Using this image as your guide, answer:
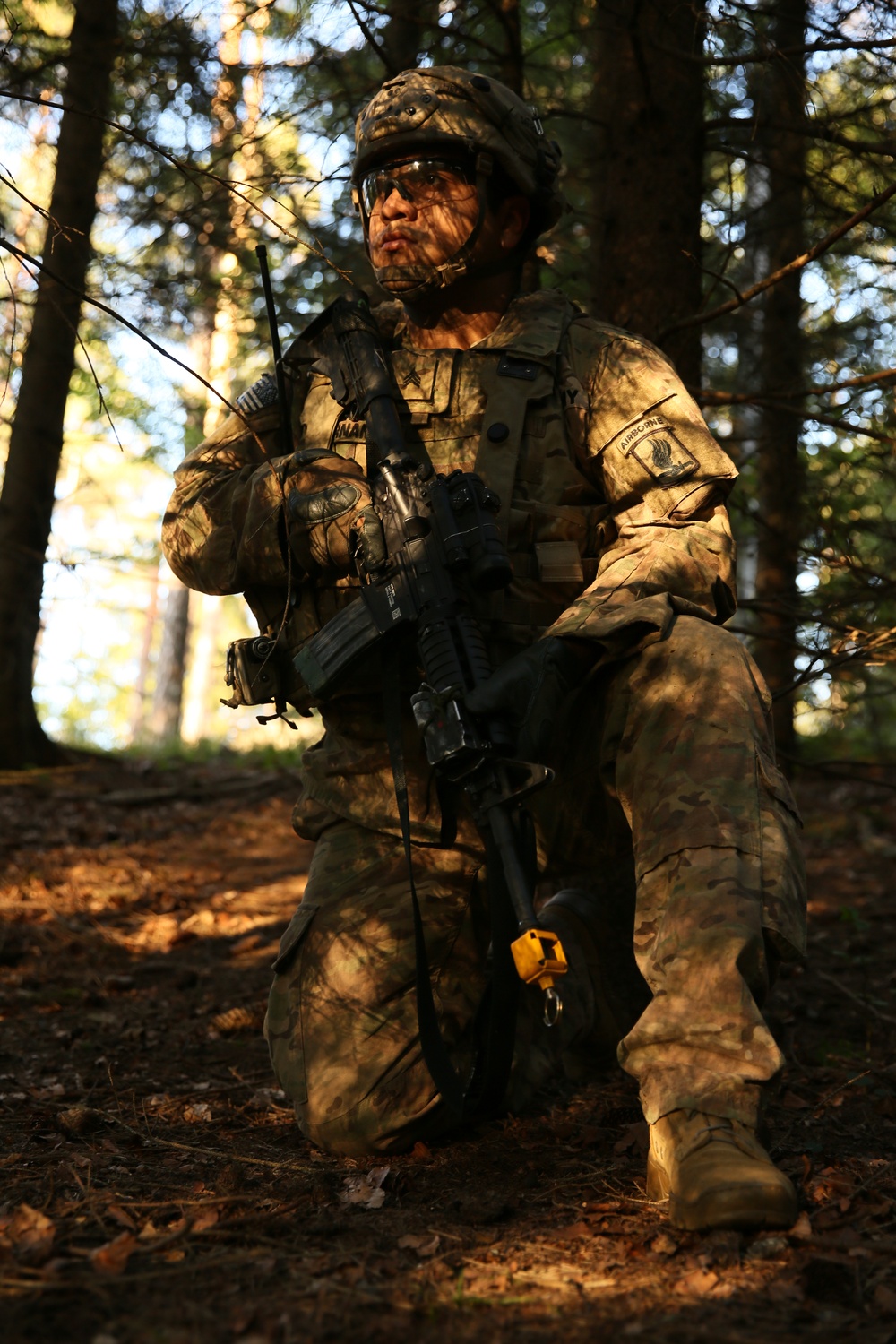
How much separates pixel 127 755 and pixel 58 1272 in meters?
7.92

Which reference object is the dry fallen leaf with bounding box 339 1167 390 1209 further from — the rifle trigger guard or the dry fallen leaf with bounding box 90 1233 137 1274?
the rifle trigger guard

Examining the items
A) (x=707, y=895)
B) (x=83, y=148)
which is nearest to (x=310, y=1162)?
(x=707, y=895)

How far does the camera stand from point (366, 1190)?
2570mm

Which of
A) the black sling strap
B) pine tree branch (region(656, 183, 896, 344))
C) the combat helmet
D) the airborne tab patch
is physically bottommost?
the black sling strap

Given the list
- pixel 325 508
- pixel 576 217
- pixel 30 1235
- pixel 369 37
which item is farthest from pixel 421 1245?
pixel 576 217

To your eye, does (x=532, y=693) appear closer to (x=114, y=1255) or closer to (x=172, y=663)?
(x=114, y=1255)

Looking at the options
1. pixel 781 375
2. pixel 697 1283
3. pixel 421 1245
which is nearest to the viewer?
pixel 697 1283

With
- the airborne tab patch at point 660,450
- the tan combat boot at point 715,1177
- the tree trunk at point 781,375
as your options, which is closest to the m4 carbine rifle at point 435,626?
the airborne tab patch at point 660,450

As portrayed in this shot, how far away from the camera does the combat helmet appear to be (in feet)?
11.1

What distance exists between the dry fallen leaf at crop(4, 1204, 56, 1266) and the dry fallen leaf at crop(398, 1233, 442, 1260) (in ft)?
1.98

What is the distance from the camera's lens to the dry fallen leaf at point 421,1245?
83.4 inches


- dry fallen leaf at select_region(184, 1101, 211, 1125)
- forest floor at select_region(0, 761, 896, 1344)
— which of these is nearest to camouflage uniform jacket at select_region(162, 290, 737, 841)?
dry fallen leaf at select_region(184, 1101, 211, 1125)

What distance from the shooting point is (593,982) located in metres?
3.59

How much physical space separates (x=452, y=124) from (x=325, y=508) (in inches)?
46.5
